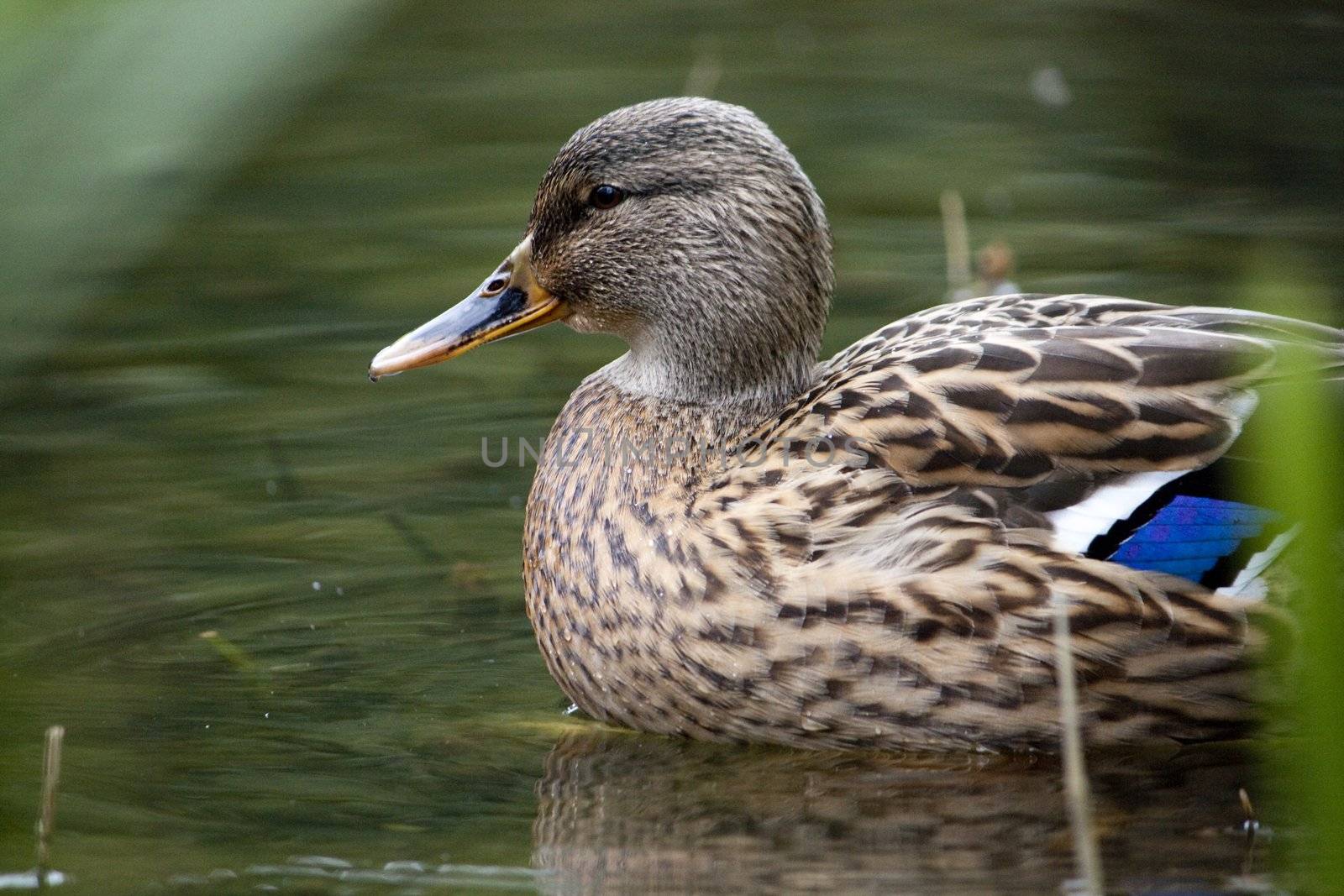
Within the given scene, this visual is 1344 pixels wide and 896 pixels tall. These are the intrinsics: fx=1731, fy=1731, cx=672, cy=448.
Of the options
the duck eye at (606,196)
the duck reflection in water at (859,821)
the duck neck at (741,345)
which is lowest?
the duck reflection in water at (859,821)

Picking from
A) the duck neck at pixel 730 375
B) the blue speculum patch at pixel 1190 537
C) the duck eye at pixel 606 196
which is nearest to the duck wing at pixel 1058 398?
the blue speculum patch at pixel 1190 537

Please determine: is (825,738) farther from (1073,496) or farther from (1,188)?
(1,188)

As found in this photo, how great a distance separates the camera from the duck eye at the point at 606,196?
520cm

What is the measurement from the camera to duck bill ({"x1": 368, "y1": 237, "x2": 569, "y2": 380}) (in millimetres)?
5293

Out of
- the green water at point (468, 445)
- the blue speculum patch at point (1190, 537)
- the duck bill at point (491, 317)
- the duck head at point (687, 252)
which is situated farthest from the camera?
the duck bill at point (491, 317)

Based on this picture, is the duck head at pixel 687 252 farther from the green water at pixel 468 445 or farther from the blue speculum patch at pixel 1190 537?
the blue speculum patch at pixel 1190 537

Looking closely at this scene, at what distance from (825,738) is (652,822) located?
57 cm

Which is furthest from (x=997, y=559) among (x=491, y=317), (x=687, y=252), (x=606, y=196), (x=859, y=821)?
A: (x=491, y=317)

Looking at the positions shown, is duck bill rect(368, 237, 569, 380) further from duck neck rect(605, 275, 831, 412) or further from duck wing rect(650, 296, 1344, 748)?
duck wing rect(650, 296, 1344, 748)

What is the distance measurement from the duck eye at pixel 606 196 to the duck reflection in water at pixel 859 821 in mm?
1607

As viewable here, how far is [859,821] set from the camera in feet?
13.5

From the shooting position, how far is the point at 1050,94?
1169 cm

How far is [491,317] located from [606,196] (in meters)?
0.53

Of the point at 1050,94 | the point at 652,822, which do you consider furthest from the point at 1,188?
the point at 1050,94
